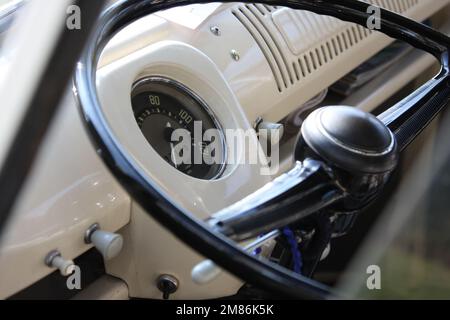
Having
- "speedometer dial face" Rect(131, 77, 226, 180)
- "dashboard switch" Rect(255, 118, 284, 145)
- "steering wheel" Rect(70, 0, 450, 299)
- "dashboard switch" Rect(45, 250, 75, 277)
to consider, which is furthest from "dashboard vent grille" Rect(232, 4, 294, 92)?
"dashboard switch" Rect(45, 250, 75, 277)

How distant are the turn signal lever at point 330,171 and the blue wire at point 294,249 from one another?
3cm

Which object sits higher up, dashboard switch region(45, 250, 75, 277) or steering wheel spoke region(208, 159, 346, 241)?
steering wheel spoke region(208, 159, 346, 241)

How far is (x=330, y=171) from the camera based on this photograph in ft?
1.88

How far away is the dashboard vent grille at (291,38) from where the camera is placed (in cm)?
111

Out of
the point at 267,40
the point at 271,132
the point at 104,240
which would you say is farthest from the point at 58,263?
the point at 267,40

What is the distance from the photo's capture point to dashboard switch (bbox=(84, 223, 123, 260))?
759mm

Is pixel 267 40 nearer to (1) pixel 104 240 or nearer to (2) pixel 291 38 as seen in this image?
(2) pixel 291 38

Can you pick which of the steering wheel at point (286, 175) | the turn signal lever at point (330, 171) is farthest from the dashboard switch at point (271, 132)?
the turn signal lever at point (330, 171)

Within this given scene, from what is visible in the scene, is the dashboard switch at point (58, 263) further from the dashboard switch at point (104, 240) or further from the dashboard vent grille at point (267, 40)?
the dashboard vent grille at point (267, 40)

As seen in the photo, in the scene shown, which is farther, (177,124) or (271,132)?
(271,132)

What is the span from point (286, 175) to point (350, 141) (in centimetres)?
6

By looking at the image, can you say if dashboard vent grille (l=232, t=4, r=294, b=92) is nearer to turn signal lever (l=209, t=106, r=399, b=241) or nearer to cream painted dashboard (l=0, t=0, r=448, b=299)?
cream painted dashboard (l=0, t=0, r=448, b=299)

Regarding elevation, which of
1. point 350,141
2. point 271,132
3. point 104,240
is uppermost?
point 350,141

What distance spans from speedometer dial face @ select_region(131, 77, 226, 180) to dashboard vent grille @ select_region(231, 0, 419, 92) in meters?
0.23
